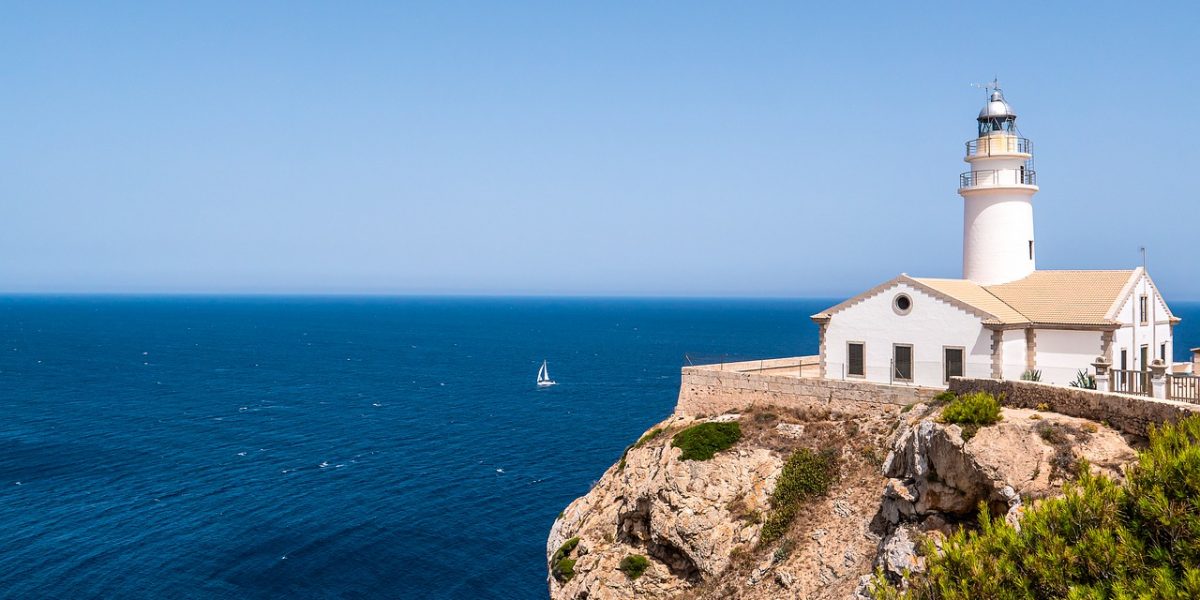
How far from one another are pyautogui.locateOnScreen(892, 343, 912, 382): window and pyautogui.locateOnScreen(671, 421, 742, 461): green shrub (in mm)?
7744

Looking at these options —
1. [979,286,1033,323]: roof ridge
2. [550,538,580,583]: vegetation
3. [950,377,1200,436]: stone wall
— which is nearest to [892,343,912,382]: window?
[979,286,1033,323]: roof ridge

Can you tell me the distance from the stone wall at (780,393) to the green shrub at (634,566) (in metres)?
8.30

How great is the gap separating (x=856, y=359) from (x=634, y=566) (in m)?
14.2

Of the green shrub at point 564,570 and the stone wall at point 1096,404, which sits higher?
the stone wall at point 1096,404

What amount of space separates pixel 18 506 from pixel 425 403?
1717 inches

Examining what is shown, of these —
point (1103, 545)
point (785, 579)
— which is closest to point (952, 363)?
point (785, 579)

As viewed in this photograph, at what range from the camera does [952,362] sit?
35.8 metres

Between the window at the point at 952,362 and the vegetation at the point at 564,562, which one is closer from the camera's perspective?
the window at the point at 952,362

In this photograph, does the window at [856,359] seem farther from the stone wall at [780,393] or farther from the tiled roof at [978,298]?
the tiled roof at [978,298]

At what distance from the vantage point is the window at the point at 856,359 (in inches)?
1513

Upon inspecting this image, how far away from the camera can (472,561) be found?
45.8 meters

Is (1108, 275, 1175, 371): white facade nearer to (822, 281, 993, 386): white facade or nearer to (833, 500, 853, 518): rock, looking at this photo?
(822, 281, 993, 386): white facade

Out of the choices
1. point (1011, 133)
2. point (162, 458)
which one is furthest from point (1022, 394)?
point (162, 458)

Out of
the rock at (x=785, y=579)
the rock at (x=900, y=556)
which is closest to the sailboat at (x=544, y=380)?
the rock at (x=785, y=579)
